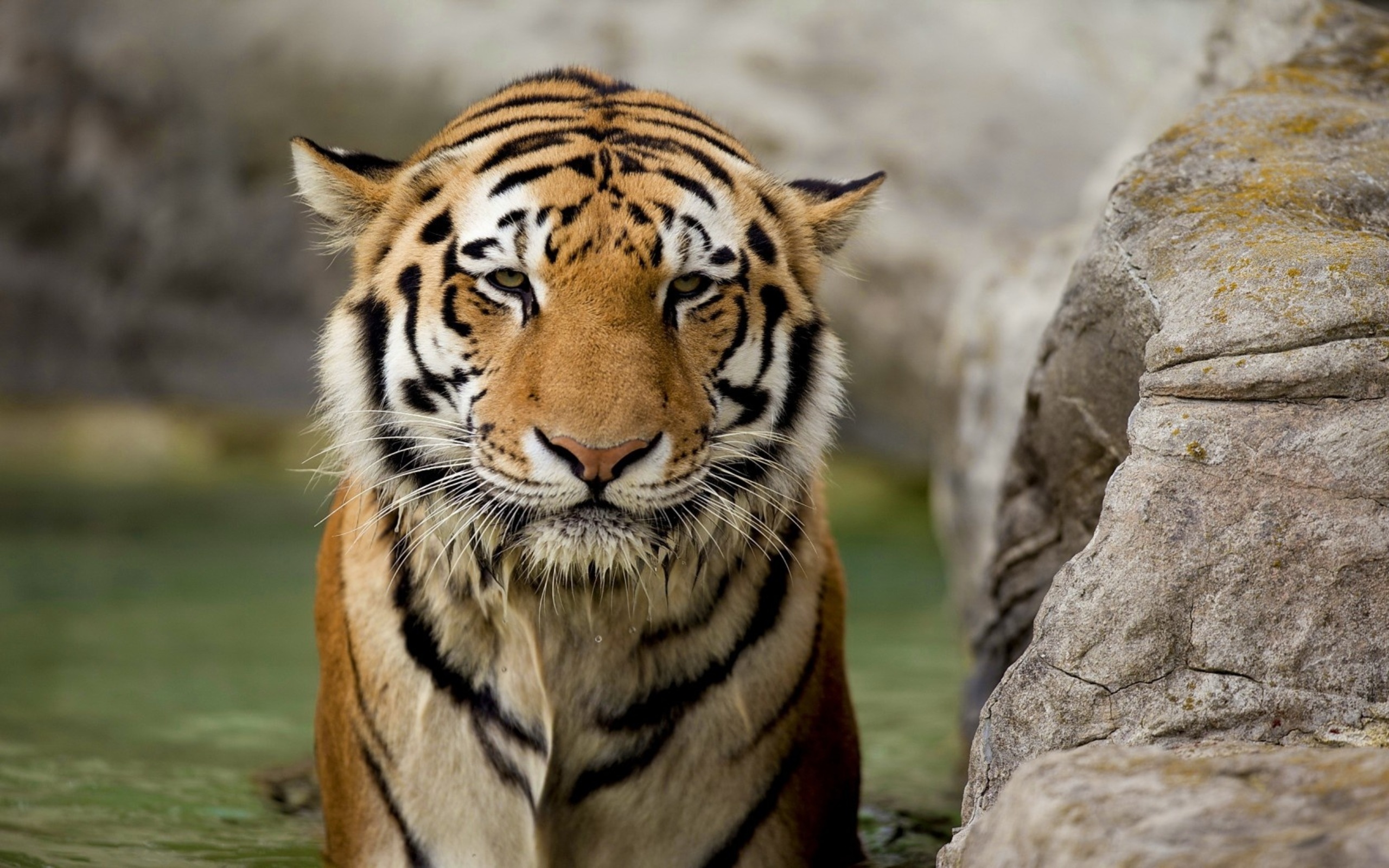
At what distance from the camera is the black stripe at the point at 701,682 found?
2.45m

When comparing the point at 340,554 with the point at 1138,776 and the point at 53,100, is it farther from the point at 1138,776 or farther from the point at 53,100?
the point at 53,100

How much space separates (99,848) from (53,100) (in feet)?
21.3

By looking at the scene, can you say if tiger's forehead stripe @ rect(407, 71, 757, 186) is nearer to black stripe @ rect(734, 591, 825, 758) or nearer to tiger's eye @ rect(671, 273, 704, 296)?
tiger's eye @ rect(671, 273, 704, 296)

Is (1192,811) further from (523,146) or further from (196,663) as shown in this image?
(196,663)

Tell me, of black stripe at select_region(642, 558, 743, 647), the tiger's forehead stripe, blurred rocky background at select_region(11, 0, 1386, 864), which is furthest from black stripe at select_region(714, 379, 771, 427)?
blurred rocky background at select_region(11, 0, 1386, 864)

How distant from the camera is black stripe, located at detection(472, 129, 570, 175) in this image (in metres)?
2.49

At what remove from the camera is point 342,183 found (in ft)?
8.16

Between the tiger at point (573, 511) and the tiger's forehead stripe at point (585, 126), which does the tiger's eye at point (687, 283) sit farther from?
the tiger's forehead stripe at point (585, 126)

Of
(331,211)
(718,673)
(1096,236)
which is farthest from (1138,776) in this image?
(331,211)

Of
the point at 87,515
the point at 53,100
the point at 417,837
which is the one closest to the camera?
the point at 417,837

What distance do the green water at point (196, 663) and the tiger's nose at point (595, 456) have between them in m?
1.19

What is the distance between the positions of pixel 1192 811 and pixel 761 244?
50.3 inches

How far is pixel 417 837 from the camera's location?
2.46m

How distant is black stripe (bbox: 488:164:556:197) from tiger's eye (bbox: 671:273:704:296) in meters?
0.28
